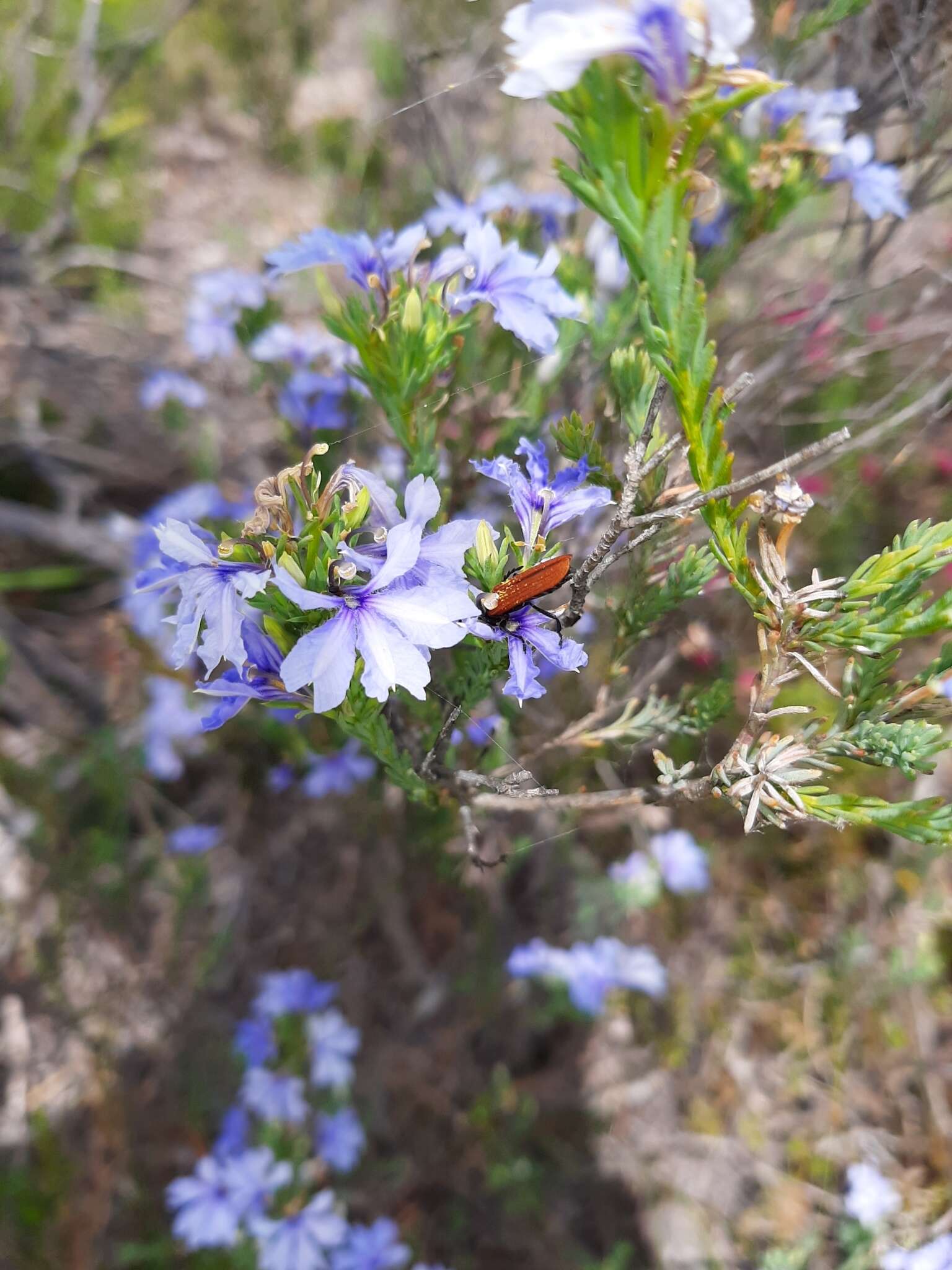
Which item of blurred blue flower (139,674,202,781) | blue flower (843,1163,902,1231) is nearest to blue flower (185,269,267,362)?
blurred blue flower (139,674,202,781)

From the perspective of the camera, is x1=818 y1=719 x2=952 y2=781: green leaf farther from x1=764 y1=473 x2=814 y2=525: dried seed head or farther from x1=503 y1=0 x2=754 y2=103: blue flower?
x1=503 y1=0 x2=754 y2=103: blue flower

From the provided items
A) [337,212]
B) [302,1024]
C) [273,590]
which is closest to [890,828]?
[273,590]

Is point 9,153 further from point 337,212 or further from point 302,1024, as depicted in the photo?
point 302,1024

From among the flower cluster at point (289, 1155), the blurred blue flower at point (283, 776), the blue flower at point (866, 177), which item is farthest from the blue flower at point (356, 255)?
the flower cluster at point (289, 1155)

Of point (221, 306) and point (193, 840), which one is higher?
point (221, 306)

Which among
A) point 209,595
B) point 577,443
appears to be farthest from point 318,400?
point 209,595

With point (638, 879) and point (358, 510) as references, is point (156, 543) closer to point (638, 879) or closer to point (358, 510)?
point (358, 510)

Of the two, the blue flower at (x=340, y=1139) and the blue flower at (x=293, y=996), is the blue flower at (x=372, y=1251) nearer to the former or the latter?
the blue flower at (x=340, y=1139)
